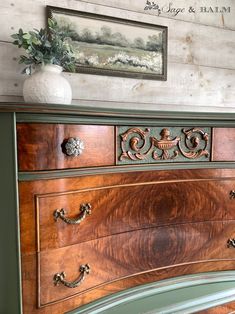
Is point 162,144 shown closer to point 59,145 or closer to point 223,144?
point 223,144

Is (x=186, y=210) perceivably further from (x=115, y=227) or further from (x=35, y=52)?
(x=35, y=52)

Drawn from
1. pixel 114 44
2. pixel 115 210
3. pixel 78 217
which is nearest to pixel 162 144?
pixel 115 210

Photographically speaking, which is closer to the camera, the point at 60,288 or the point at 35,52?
the point at 60,288

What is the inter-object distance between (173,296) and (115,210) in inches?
16.3

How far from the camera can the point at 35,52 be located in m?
1.02

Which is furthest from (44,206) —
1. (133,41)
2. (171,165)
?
(133,41)

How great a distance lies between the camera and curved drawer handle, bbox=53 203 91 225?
2.84 feet

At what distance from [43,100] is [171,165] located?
0.53 metres

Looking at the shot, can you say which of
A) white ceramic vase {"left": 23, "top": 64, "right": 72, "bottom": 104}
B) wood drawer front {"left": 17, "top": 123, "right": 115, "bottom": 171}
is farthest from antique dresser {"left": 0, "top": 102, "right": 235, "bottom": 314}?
white ceramic vase {"left": 23, "top": 64, "right": 72, "bottom": 104}

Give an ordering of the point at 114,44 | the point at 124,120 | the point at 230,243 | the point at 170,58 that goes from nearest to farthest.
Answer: the point at 124,120 → the point at 230,243 → the point at 114,44 → the point at 170,58

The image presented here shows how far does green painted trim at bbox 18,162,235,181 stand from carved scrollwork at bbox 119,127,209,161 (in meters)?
0.03

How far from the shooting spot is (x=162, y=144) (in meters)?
1.04

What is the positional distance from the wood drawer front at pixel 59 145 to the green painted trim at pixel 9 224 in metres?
0.03

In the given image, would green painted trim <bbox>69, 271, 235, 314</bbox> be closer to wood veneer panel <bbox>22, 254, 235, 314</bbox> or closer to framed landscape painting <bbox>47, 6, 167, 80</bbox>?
wood veneer panel <bbox>22, 254, 235, 314</bbox>
